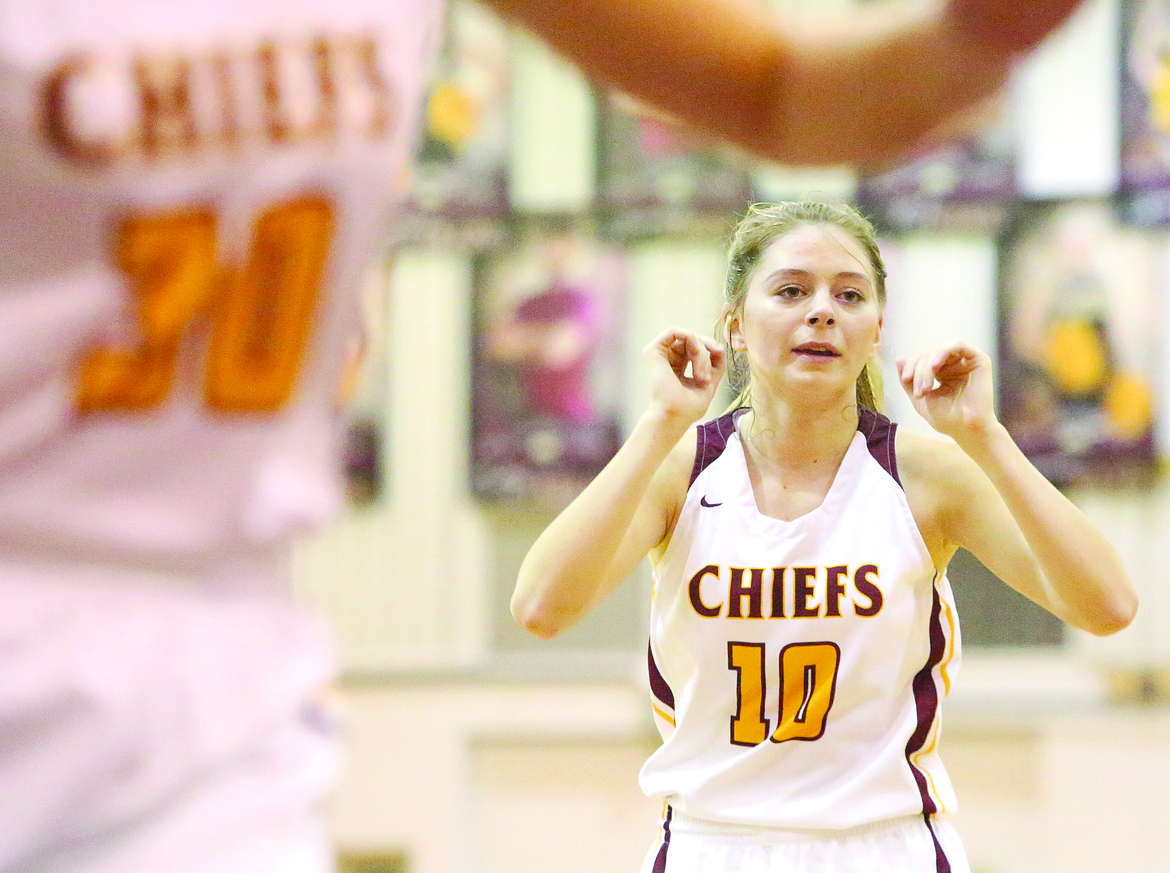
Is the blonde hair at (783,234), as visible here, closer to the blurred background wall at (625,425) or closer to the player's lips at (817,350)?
the player's lips at (817,350)

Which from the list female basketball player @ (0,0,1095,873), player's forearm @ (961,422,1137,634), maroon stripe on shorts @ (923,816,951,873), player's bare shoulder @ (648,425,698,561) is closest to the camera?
female basketball player @ (0,0,1095,873)

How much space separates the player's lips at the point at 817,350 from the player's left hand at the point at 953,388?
0.10m

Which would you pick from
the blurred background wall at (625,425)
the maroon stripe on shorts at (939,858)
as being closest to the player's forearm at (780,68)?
the maroon stripe on shorts at (939,858)

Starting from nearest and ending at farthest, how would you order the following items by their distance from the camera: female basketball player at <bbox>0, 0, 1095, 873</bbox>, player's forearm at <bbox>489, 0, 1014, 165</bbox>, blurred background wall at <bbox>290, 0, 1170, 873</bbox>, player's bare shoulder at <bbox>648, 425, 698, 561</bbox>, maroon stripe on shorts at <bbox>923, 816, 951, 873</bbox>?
female basketball player at <bbox>0, 0, 1095, 873</bbox>, player's forearm at <bbox>489, 0, 1014, 165</bbox>, maroon stripe on shorts at <bbox>923, 816, 951, 873</bbox>, player's bare shoulder at <bbox>648, 425, 698, 561</bbox>, blurred background wall at <bbox>290, 0, 1170, 873</bbox>

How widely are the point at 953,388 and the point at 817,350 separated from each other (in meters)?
0.21

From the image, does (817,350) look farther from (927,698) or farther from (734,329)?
(927,698)

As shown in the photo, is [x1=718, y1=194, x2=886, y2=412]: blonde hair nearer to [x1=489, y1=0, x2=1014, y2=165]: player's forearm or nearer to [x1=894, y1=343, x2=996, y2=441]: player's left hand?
[x1=894, y1=343, x2=996, y2=441]: player's left hand

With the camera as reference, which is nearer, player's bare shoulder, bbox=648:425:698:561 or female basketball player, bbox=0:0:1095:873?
female basketball player, bbox=0:0:1095:873

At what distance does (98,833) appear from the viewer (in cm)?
73

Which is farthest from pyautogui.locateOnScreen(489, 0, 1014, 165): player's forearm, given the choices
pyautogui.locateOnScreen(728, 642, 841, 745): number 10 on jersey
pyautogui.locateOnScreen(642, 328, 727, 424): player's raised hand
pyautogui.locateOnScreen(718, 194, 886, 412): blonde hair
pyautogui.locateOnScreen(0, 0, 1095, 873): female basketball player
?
pyautogui.locateOnScreen(728, 642, 841, 745): number 10 on jersey

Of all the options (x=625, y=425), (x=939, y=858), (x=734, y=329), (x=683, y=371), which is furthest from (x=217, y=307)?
(x=625, y=425)

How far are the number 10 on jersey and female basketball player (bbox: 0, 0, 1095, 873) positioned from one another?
1105 mm

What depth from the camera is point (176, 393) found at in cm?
78

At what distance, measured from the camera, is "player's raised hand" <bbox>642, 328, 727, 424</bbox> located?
181cm
